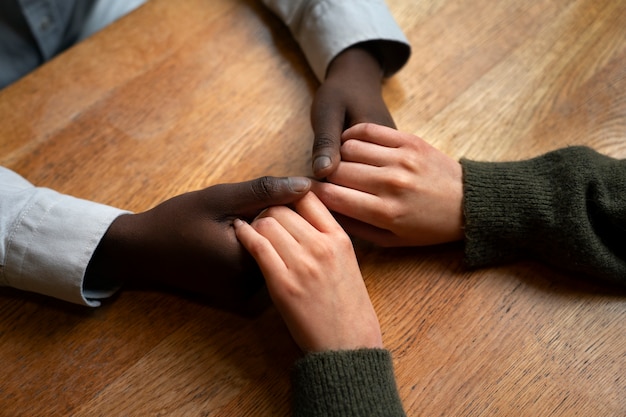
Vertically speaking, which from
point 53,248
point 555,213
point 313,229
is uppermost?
point 53,248

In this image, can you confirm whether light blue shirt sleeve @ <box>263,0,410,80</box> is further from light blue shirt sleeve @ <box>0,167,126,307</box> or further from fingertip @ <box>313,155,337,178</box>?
light blue shirt sleeve @ <box>0,167,126,307</box>

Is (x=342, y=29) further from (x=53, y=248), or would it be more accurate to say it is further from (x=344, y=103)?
(x=53, y=248)

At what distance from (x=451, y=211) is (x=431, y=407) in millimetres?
226

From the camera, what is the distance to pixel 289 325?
0.58 meters

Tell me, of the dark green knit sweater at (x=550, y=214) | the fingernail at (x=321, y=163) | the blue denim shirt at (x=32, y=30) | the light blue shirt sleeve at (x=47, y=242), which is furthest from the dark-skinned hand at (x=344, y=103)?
the blue denim shirt at (x=32, y=30)

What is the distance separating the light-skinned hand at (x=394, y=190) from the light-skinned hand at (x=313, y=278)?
4 cm

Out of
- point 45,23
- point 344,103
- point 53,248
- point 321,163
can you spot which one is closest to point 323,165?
point 321,163

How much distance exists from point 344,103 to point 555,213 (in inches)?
11.7

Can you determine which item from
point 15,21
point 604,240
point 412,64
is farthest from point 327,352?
point 15,21

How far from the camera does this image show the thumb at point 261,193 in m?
0.60

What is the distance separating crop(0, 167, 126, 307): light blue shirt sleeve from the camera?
2.01 feet

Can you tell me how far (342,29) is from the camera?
78 cm

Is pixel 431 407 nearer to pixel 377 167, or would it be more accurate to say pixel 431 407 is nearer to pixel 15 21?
pixel 377 167

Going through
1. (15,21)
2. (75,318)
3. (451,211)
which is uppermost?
(15,21)
